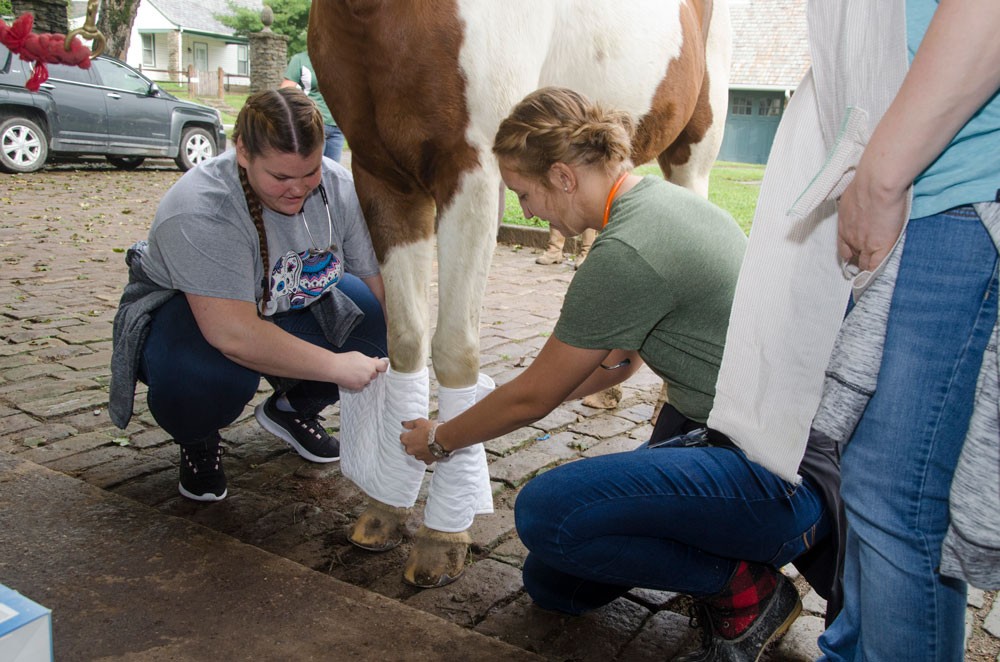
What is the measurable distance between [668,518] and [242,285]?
1474mm

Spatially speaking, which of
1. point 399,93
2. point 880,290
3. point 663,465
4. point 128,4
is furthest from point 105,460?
point 128,4

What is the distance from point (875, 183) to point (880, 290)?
187 mm

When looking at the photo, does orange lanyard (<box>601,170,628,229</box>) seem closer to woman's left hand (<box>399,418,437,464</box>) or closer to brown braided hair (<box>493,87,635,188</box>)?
brown braided hair (<box>493,87,635,188</box>)

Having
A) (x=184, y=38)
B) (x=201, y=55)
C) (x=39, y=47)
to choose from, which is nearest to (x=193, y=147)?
(x=39, y=47)

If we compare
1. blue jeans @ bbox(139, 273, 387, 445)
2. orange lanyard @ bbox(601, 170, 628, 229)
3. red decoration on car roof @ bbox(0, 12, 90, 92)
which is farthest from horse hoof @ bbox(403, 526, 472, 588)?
red decoration on car roof @ bbox(0, 12, 90, 92)

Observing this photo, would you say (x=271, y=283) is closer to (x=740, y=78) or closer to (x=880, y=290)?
(x=880, y=290)

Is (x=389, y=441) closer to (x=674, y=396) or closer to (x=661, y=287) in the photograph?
(x=674, y=396)

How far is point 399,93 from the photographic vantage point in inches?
92.2

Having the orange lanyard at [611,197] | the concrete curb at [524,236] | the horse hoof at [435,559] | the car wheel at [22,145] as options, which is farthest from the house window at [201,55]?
the orange lanyard at [611,197]

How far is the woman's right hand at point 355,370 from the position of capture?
2.73 m

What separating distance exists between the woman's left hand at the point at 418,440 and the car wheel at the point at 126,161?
1317 centimetres

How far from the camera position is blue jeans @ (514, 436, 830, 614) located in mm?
2010

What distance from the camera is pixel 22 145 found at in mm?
12039

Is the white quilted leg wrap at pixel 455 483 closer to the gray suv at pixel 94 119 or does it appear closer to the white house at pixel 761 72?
the gray suv at pixel 94 119
